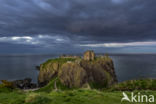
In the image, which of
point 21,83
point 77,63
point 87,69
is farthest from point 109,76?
point 21,83

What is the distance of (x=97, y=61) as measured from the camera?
3819 inches

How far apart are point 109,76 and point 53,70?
6292 cm

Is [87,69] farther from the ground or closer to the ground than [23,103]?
closer to the ground

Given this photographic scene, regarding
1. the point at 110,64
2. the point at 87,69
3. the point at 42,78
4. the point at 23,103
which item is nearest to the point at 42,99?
the point at 23,103

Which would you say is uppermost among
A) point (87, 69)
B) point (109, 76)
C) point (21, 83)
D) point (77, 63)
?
point (77, 63)

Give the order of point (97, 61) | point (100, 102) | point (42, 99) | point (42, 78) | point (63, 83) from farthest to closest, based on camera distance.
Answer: point (42, 78) < point (97, 61) < point (63, 83) < point (100, 102) < point (42, 99)

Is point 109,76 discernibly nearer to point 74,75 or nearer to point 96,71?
point 96,71

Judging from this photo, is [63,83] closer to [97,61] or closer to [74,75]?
[74,75]

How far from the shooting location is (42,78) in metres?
116

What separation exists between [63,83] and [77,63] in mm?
19685

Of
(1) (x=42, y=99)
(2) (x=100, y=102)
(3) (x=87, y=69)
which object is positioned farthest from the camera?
(3) (x=87, y=69)

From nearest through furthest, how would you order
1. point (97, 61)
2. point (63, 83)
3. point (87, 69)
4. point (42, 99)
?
point (42, 99) < point (63, 83) < point (87, 69) < point (97, 61)

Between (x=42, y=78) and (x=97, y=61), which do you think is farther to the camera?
(x=42, y=78)

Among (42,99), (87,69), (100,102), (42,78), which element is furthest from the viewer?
(42,78)
